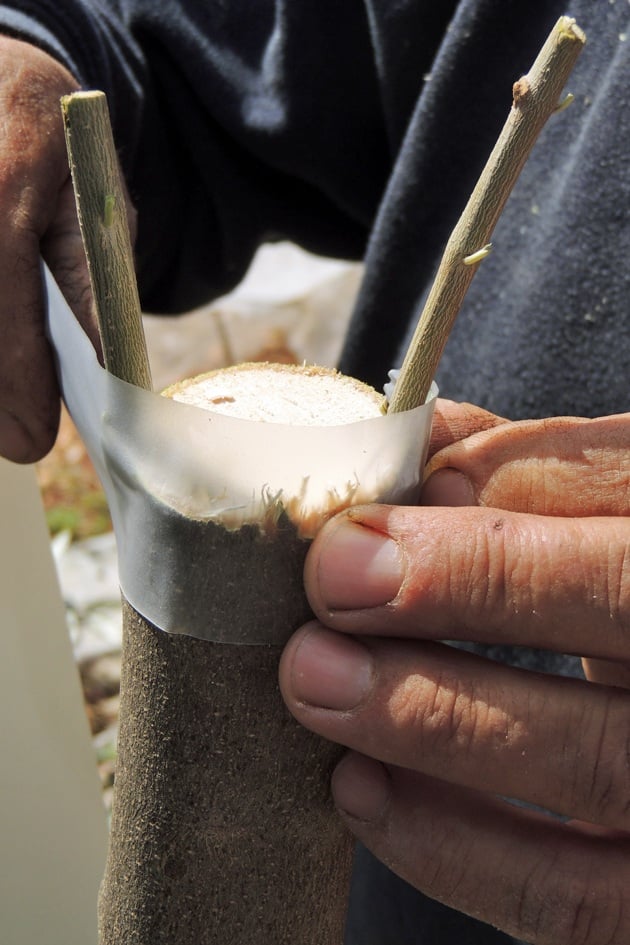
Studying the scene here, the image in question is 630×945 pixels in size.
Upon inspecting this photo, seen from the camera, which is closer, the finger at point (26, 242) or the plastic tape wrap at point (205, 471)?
the plastic tape wrap at point (205, 471)

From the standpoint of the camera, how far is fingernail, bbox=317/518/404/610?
522mm

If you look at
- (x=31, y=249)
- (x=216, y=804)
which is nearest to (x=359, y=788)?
(x=216, y=804)

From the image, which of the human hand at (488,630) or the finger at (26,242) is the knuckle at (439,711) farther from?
the finger at (26,242)

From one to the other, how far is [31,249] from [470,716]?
49 centimetres

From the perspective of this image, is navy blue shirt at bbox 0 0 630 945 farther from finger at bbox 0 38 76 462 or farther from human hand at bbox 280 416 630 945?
human hand at bbox 280 416 630 945

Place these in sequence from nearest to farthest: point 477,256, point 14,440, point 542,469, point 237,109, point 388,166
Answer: point 477,256, point 542,469, point 14,440, point 237,109, point 388,166

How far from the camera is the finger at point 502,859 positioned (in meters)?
0.63

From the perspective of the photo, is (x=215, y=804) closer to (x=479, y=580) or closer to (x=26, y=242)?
(x=479, y=580)

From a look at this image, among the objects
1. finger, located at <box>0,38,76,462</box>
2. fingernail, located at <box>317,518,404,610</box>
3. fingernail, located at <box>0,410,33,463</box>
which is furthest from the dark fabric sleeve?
fingernail, located at <box>317,518,404,610</box>

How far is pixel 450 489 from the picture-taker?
612 millimetres

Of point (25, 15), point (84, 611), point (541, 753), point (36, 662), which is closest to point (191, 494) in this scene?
point (541, 753)

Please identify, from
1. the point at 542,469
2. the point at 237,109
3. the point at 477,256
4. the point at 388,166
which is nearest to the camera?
the point at 477,256

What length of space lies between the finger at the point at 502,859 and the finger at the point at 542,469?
0.21 meters

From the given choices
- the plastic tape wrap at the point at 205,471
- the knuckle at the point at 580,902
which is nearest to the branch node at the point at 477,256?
the plastic tape wrap at the point at 205,471
